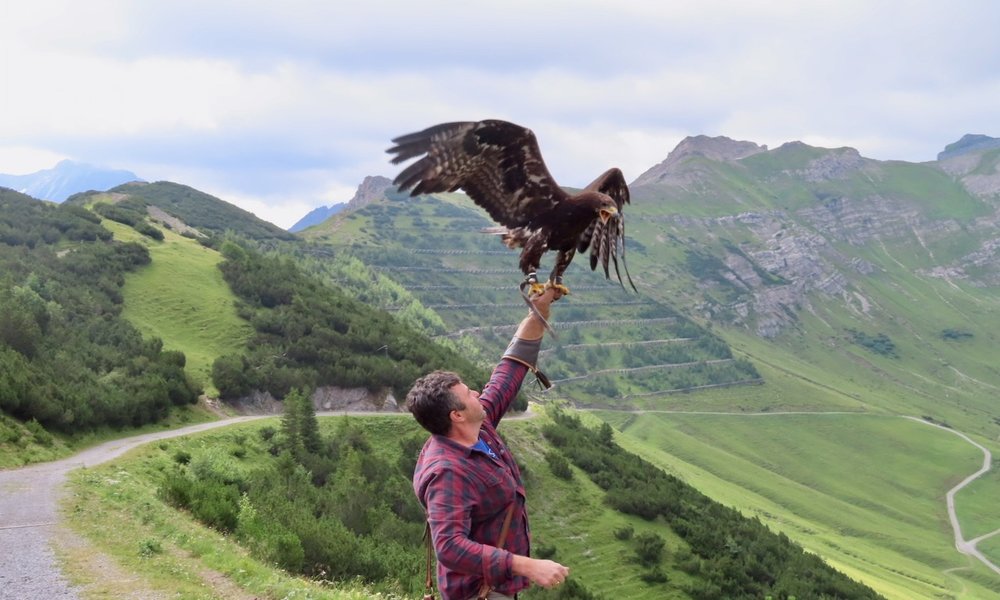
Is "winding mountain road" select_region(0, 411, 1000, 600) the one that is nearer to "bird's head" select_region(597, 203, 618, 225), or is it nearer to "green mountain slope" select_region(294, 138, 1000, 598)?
"bird's head" select_region(597, 203, 618, 225)

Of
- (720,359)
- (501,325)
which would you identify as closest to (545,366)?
(501,325)

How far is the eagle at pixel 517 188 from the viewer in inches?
199

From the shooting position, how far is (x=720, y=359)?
141 m

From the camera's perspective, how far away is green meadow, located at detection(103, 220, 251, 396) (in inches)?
1499

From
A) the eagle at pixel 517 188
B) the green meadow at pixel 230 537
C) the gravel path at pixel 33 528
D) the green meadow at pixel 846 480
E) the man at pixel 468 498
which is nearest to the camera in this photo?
the man at pixel 468 498

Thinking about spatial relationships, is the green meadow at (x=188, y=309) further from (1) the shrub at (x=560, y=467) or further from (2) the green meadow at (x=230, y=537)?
(1) the shrub at (x=560, y=467)

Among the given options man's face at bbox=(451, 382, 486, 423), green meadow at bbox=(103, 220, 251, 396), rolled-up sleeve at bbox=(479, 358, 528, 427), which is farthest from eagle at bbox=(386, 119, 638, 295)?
green meadow at bbox=(103, 220, 251, 396)

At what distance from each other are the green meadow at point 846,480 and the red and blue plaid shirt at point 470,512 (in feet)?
163

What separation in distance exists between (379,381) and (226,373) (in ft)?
26.5

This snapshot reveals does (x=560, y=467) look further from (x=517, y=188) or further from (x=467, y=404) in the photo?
(x=467, y=404)

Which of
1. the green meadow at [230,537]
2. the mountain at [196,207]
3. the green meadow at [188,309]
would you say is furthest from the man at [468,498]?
the mountain at [196,207]

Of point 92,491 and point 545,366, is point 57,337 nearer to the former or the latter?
point 92,491

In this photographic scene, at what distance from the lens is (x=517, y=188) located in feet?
17.8

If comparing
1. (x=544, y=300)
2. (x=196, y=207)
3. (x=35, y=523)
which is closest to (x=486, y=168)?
(x=544, y=300)
